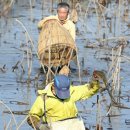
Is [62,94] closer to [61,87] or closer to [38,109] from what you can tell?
[61,87]

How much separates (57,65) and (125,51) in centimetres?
297

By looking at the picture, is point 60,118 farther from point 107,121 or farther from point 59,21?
point 59,21

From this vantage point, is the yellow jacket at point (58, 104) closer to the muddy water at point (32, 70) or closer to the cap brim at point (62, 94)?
the cap brim at point (62, 94)

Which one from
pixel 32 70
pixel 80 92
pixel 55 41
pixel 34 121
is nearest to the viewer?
pixel 34 121

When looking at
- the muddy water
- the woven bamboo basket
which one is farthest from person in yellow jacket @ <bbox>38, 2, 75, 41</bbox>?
the muddy water

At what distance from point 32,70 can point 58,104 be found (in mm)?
5914

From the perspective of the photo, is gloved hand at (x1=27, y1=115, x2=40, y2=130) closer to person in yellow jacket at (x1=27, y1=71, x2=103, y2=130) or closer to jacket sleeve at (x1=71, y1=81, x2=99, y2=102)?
person in yellow jacket at (x1=27, y1=71, x2=103, y2=130)

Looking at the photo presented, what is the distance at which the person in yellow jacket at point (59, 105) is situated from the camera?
6941 millimetres

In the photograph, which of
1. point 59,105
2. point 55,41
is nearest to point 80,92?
point 59,105

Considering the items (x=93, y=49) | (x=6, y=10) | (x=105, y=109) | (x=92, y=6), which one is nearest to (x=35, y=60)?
(x=93, y=49)

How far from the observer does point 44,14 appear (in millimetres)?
18750

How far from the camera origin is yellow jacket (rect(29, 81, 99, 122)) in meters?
7.01

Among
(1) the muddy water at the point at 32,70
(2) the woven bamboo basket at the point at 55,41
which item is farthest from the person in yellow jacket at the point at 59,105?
(2) the woven bamboo basket at the point at 55,41

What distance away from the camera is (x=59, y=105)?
A: 709 cm
